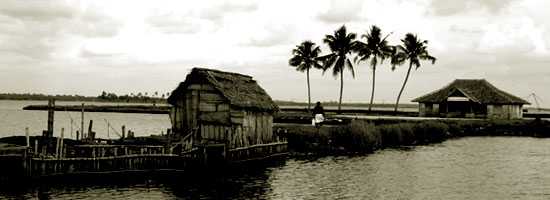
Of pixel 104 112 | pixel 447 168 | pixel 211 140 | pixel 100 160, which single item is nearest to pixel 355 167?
pixel 447 168

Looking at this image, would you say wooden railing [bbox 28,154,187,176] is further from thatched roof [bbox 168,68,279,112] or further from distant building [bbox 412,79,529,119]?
distant building [bbox 412,79,529,119]

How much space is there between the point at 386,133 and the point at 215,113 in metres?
21.3

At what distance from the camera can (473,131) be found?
64938mm

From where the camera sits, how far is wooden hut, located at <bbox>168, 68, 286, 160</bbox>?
35.2 m

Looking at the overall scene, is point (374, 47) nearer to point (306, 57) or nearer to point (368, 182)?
point (306, 57)

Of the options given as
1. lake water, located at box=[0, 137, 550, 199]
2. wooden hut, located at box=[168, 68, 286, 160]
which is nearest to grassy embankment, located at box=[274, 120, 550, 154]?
lake water, located at box=[0, 137, 550, 199]

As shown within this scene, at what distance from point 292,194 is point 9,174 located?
12475mm

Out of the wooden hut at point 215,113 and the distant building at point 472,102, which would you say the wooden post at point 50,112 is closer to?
the wooden hut at point 215,113

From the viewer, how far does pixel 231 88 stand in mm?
36719

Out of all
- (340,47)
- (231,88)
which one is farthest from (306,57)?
(231,88)

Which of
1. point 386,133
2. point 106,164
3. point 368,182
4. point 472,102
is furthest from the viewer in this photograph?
point 472,102

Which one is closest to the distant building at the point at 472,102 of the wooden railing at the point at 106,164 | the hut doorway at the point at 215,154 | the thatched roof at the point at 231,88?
the thatched roof at the point at 231,88

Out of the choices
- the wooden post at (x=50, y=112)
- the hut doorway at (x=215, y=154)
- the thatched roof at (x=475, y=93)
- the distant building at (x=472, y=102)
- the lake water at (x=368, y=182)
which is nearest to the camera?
the lake water at (x=368, y=182)

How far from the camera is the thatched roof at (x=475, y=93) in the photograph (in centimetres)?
7231
